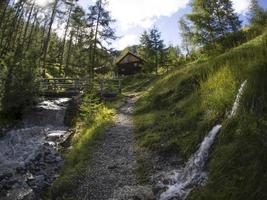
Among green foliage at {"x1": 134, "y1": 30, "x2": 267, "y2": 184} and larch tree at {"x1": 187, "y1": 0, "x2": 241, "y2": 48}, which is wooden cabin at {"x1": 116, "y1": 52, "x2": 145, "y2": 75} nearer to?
larch tree at {"x1": 187, "y1": 0, "x2": 241, "y2": 48}

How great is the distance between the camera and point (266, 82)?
28.0ft

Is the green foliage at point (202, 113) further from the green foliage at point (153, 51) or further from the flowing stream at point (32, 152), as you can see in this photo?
the green foliage at point (153, 51)

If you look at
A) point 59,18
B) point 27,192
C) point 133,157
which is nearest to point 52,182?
point 27,192

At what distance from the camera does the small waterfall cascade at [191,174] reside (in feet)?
26.8

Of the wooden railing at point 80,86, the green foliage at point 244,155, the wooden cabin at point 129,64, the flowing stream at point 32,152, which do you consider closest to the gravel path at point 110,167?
the flowing stream at point 32,152

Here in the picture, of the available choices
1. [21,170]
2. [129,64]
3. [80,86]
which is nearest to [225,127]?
[21,170]

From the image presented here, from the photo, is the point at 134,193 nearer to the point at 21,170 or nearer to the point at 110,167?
the point at 110,167

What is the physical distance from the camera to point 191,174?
8.59 m

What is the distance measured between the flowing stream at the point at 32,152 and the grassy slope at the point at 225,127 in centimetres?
352

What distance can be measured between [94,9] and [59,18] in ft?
23.2

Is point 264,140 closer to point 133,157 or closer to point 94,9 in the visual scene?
point 133,157

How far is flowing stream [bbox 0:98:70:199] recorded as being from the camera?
12.5 m

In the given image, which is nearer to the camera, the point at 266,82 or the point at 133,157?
the point at 266,82

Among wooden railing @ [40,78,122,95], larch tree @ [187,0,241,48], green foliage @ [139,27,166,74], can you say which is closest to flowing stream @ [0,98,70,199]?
wooden railing @ [40,78,122,95]
